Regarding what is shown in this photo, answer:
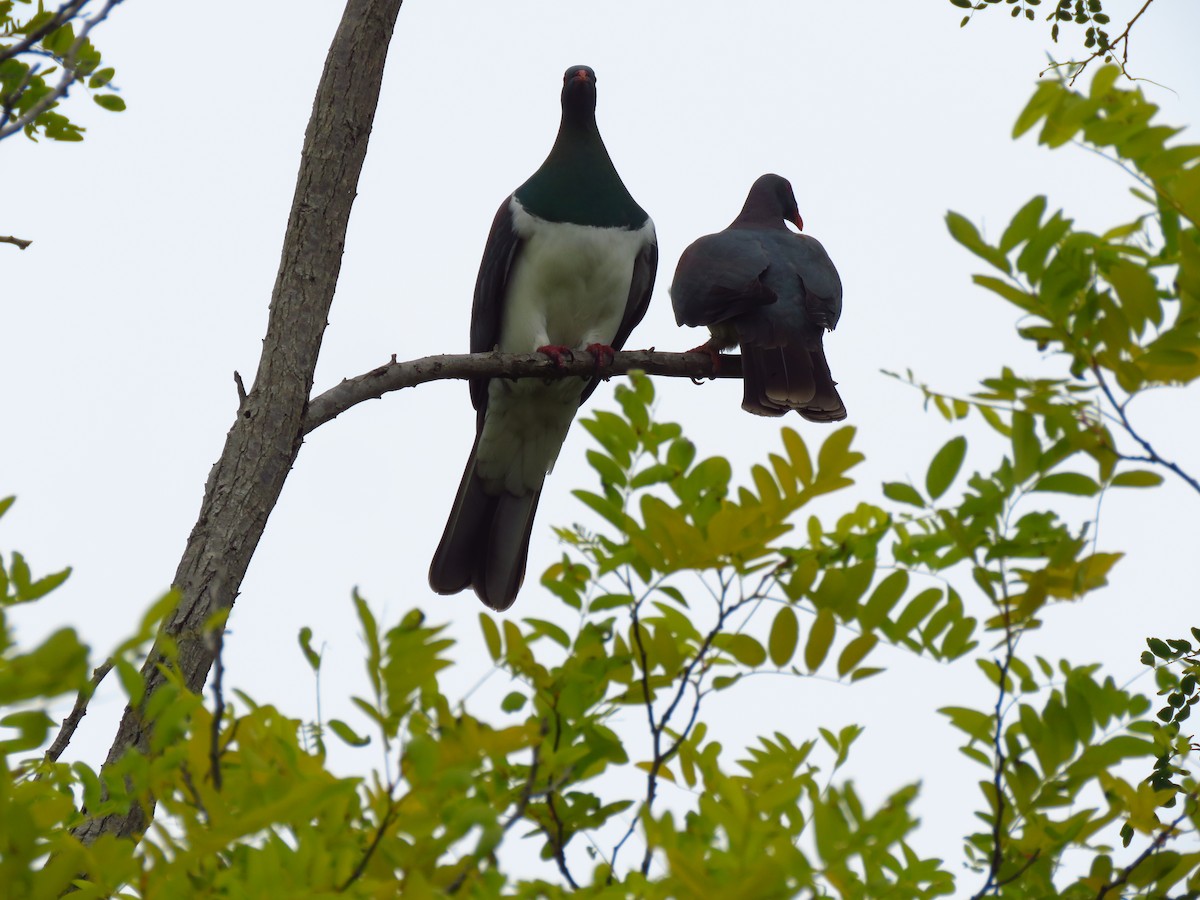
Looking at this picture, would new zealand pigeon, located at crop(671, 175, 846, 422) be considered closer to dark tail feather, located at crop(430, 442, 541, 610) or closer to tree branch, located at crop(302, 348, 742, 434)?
tree branch, located at crop(302, 348, 742, 434)

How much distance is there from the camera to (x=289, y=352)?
2975 mm

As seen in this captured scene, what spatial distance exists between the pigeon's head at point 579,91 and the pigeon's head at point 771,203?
2.46 ft

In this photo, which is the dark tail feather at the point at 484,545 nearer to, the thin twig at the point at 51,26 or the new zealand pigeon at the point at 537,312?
the new zealand pigeon at the point at 537,312

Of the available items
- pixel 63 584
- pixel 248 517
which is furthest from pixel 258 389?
pixel 63 584

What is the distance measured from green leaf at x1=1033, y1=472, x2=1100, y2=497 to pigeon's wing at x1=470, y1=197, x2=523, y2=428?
3.42 meters

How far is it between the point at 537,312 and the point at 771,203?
51.8 inches

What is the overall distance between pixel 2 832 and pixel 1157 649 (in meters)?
2.23

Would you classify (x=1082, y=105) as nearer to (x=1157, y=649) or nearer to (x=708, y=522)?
(x=708, y=522)

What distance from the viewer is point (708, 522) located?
1.35 meters

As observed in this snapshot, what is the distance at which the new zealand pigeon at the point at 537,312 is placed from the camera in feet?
15.1

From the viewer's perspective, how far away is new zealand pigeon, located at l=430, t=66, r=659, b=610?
461 cm

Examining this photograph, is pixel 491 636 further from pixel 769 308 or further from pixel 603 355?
pixel 769 308

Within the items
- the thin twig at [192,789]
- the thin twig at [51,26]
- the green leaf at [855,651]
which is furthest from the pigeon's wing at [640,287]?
the thin twig at [192,789]

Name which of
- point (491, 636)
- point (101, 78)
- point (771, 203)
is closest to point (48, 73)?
point (101, 78)
